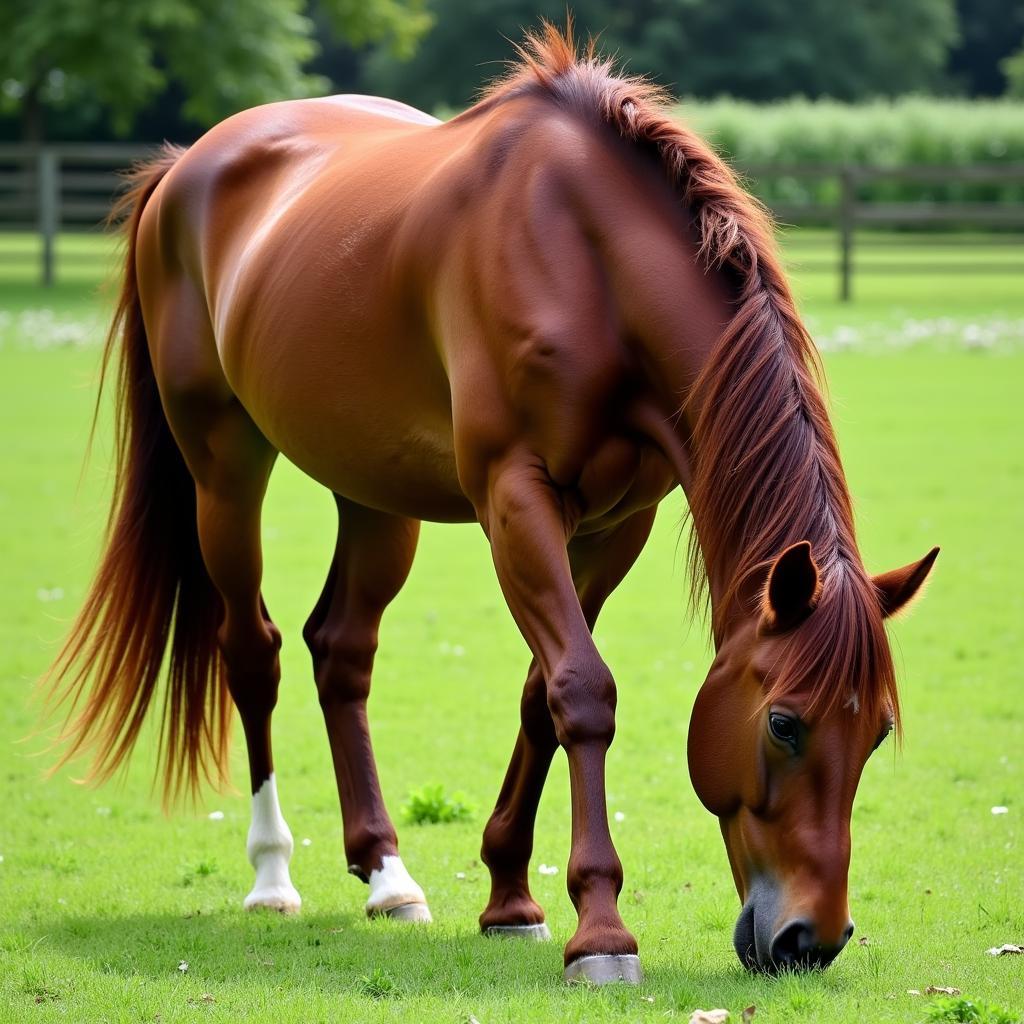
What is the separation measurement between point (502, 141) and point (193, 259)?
1777mm

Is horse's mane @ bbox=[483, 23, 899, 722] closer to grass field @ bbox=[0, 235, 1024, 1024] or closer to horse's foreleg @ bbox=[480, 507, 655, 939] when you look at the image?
horse's foreleg @ bbox=[480, 507, 655, 939]

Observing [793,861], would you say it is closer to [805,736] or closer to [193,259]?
[805,736]

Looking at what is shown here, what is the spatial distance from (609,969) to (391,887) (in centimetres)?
137

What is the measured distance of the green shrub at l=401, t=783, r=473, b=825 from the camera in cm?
594

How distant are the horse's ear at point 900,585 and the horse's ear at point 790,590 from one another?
0.29m

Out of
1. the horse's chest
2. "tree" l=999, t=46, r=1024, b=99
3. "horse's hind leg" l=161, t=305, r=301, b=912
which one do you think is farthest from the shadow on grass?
"tree" l=999, t=46, r=1024, b=99

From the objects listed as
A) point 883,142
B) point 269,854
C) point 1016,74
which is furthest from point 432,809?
point 1016,74

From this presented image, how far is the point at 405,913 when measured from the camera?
478 centimetres

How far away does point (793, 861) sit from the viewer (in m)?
3.42

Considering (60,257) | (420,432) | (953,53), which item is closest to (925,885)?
(420,432)

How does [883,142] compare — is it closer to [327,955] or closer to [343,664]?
[343,664]

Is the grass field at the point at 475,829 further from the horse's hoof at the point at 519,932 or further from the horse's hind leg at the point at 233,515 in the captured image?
the horse's hind leg at the point at 233,515

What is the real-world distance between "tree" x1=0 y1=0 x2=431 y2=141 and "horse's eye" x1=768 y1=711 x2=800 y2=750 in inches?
1157

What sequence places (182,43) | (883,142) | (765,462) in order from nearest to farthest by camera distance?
1. (765,462)
2. (182,43)
3. (883,142)
